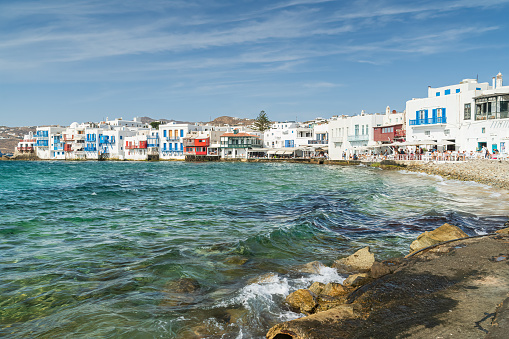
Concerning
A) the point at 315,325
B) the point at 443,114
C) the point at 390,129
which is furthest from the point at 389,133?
the point at 315,325

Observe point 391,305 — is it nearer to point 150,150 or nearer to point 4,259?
point 4,259

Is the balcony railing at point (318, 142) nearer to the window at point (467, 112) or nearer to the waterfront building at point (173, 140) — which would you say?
the waterfront building at point (173, 140)

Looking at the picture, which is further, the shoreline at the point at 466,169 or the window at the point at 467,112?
the window at the point at 467,112

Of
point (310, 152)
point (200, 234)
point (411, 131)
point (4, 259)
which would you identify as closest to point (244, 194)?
point (200, 234)

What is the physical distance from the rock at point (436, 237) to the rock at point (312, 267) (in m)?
2.24

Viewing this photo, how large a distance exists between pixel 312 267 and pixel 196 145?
292 ft

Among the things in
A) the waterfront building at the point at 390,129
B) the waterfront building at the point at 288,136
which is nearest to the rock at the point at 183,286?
the waterfront building at the point at 390,129

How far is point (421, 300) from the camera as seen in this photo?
4.98 m

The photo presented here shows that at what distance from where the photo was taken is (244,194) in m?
24.3

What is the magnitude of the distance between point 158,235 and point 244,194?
12412 mm

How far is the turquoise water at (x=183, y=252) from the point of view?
6090 millimetres

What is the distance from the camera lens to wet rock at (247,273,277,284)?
25.0ft

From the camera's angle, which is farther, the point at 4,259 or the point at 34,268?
the point at 4,259

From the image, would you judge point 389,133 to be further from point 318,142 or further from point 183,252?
point 183,252
